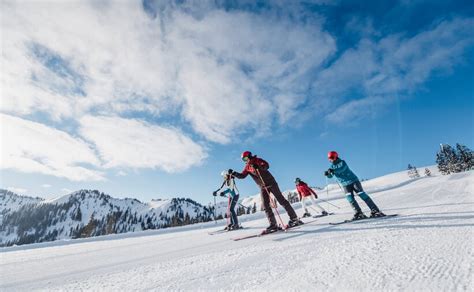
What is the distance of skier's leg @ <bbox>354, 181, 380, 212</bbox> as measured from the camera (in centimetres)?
697

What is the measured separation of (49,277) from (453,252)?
5310 mm

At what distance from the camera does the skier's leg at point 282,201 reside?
24.2 ft

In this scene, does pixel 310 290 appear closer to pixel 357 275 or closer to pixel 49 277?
pixel 357 275

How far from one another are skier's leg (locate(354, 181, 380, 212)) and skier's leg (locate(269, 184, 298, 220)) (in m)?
1.88

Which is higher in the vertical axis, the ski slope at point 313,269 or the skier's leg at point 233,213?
the skier's leg at point 233,213

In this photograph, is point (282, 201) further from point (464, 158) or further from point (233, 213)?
point (464, 158)

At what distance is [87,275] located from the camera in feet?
12.1

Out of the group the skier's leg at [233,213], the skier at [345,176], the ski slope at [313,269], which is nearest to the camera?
the ski slope at [313,269]

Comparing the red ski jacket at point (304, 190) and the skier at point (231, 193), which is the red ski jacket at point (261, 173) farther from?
the red ski jacket at point (304, 190)

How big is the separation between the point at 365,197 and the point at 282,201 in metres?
2.25

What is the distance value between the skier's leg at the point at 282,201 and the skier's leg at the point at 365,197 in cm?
188

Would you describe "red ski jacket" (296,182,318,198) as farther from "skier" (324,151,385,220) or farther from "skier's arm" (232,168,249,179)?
"skier's arm" (232,168,249,179)

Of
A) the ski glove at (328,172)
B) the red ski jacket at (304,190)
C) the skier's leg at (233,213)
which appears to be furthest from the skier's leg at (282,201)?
the red ski jacket at (304,190)

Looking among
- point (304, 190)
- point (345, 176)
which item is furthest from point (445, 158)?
point (345, 176)
